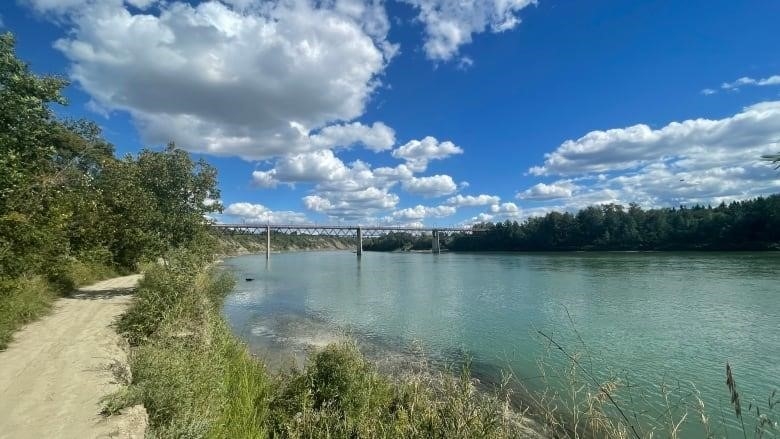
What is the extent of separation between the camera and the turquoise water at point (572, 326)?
18.0 metres

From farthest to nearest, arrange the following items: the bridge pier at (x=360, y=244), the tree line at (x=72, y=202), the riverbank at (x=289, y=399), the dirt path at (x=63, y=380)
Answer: the bridge pier at (x=360, y=244) → the tree line at (x=72, y=202) → the riverbank at (x=289, y=399) → the dirt path at (x=63, y=380)

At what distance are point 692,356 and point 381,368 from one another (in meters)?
14.2

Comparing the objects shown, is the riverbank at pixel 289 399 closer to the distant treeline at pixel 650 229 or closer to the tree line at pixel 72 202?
the tree line at pixel 72 202

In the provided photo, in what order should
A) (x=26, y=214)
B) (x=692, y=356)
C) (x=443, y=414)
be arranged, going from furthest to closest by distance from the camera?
(x=692, y=356) → (x=26, y=214) → (x=443, y=414)

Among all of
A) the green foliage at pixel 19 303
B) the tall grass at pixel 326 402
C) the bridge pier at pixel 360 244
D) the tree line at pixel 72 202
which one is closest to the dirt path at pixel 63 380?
the green foliage at pixel 19 303

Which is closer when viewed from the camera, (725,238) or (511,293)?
(511,293)

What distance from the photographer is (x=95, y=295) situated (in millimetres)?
23875

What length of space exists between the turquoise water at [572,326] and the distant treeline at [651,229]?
71.7m

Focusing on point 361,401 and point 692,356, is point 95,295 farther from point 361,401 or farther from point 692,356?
point 692,356

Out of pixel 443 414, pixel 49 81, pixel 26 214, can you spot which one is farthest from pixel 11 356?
pixel 49 81

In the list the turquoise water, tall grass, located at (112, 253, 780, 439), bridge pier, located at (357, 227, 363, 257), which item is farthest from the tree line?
bridge pier, located at (357, 227, 363, 257)

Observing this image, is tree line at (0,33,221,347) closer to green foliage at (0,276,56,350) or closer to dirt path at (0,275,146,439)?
green foliage at (0,276,56,350)

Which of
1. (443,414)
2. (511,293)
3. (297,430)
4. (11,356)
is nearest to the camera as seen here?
(297,430)

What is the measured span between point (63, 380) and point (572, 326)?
1020 inches
